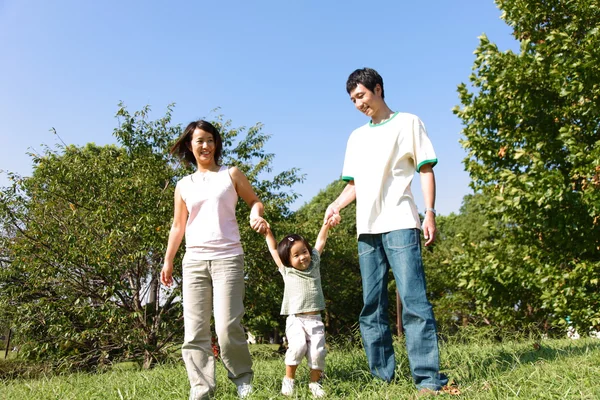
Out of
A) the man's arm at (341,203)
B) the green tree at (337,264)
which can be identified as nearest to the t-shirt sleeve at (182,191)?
the man's arm at (341,203)

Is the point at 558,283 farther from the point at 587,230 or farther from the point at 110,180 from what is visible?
the point at 110,180

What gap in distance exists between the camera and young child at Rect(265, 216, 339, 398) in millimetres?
3496

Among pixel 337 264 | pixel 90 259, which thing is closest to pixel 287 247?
pixel 90 259

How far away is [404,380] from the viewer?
338cm

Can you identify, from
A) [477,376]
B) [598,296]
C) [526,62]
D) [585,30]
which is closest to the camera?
[477,376]

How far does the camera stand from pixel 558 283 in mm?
8094

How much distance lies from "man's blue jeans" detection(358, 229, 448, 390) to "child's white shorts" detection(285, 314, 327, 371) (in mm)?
309

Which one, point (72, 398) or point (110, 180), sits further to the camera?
point (110, 180)

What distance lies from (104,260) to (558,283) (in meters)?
7.02

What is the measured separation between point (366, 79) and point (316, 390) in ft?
6.63

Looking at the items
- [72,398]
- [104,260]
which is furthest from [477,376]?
[104,260]

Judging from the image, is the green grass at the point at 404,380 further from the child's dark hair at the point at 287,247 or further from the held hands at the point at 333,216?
the held hands at the point at 333,216

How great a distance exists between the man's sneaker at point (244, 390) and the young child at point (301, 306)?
221 mm

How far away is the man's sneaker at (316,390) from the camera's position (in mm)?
3212
